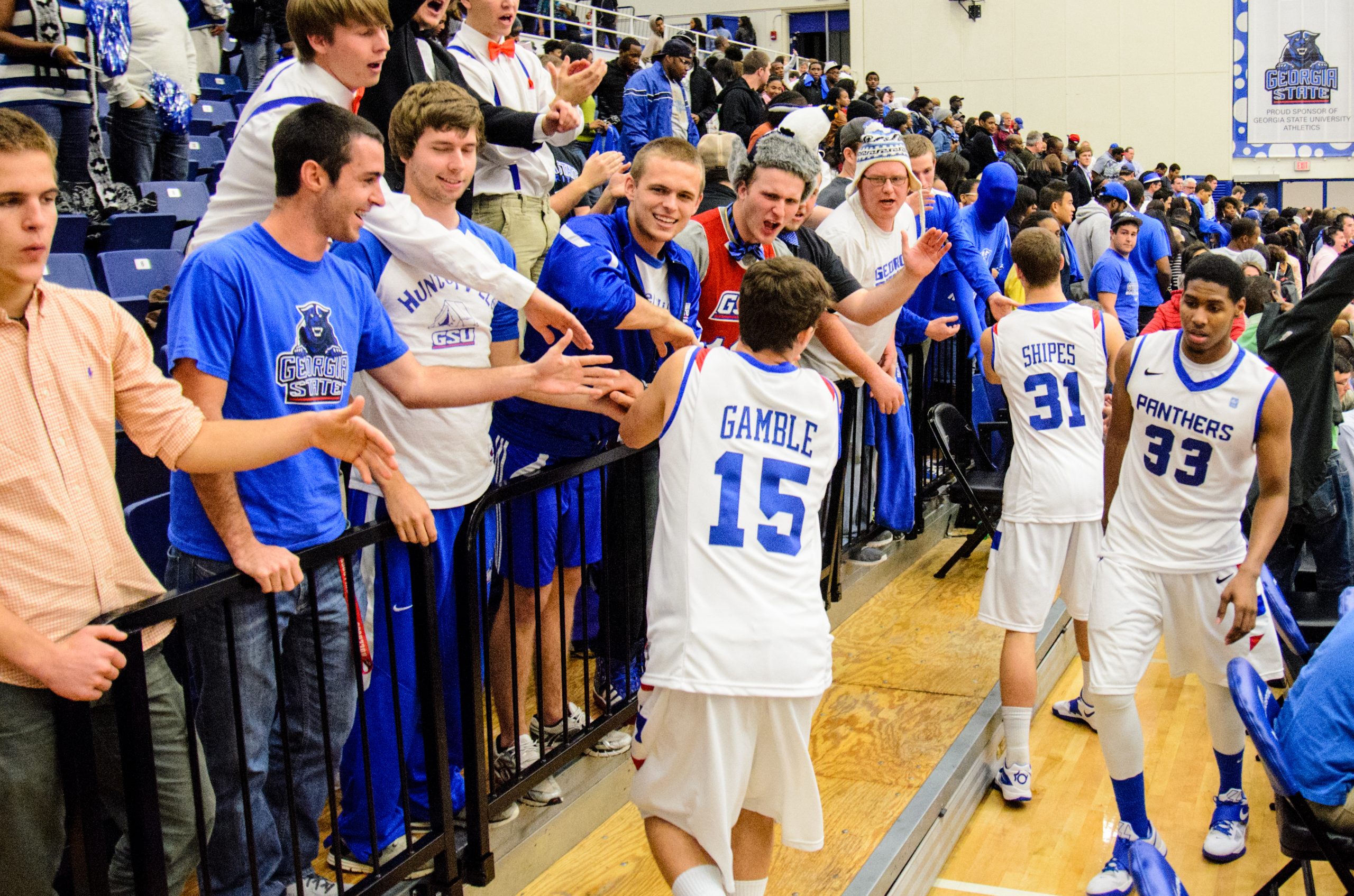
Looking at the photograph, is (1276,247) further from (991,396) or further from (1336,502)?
(1336,502)

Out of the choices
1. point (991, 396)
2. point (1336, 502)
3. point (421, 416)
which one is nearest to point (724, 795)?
point (421, 416)

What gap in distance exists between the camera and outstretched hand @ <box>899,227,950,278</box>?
161 inches

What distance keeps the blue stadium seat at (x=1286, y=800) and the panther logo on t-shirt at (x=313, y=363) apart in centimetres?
253

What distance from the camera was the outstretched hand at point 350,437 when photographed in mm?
2186

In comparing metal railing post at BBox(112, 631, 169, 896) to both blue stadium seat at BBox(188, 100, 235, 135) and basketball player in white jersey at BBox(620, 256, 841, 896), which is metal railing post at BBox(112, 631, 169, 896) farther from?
blue stadium seat at BBox(188, 100, 235, 135)

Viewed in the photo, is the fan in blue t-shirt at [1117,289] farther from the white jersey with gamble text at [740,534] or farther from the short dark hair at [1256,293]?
the white jersey with gamble text at [740,534]

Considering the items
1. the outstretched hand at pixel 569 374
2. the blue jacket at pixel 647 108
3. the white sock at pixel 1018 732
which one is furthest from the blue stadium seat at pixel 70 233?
the white sock at pixel 1018 732

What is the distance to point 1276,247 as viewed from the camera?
38.8ft

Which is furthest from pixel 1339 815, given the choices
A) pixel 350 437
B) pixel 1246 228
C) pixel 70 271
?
pixel 1246 228

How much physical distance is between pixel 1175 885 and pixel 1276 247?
37.5 feet

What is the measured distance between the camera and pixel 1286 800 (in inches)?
124

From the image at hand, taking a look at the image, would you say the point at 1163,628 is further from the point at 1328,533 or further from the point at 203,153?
the point at 203,153

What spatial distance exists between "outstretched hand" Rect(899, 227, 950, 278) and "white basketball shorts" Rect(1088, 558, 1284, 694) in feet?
3.99

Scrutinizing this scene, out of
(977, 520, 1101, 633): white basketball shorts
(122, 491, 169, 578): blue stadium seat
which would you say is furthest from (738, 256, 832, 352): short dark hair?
(977, 520, 1101, 633): white basketball shorts
